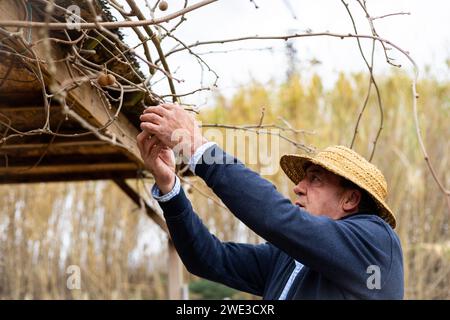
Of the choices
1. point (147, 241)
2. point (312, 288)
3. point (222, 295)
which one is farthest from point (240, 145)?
point (147, 241)

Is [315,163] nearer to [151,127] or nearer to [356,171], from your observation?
[356,171]

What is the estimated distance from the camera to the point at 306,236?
2.04 metres

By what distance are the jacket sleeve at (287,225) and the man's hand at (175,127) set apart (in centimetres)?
6

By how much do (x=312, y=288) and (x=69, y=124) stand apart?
4.91 ft

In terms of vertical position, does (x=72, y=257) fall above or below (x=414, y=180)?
below

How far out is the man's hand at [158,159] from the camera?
2.25 metres

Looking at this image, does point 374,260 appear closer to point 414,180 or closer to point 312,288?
point 312,288

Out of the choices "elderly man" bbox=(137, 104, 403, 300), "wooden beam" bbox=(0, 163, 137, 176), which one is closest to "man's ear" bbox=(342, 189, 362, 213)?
"elderly man" bbox=(137, 104, 403, 300)

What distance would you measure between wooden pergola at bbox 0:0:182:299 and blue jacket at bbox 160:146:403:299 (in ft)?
1.05

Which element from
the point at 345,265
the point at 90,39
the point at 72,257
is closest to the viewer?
the point at 345,265

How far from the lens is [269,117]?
320 inches

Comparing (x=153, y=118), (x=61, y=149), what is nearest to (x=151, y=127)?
(x=153, y=118)

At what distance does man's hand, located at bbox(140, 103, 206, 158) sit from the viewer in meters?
2.07

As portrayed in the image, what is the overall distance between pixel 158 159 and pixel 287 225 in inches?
20.9
